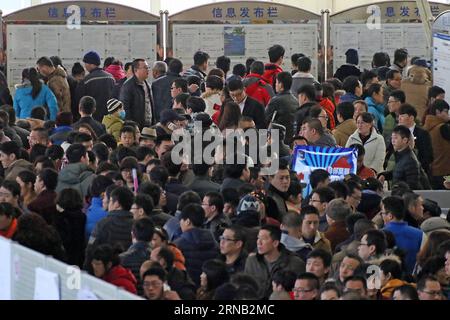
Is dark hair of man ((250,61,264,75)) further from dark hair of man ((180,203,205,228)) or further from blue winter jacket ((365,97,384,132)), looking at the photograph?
dark hair of man ((180,203,205,228))

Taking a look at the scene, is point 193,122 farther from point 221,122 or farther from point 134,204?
point 134,204

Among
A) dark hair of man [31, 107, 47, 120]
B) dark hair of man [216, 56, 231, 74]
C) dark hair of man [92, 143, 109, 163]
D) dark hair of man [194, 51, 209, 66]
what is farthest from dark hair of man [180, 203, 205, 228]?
dark hair of man [216, 56, 231, 74]

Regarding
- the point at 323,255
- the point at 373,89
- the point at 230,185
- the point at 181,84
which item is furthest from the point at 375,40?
the point at 323,255

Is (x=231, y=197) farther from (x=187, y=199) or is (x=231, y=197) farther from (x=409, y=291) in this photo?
(x=409, y=291)

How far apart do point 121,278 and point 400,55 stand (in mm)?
10631

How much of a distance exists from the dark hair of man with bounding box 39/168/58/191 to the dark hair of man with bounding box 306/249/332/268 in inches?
115

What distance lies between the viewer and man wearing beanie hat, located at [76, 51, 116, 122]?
19.6 metres

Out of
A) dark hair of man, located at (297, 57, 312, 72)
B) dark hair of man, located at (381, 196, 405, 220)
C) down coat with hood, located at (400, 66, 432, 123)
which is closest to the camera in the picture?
dark hair of man, located at (381, 196, 405, 220)

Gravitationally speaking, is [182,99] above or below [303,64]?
below

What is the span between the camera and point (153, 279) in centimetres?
1052

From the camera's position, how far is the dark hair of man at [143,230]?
37.9ft

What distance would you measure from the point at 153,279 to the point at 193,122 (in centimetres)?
593

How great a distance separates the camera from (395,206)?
12.5 m
